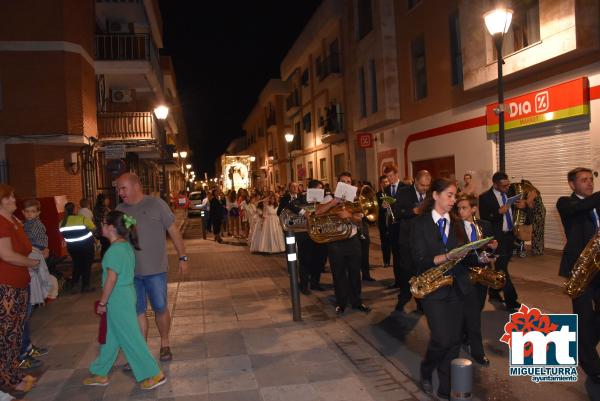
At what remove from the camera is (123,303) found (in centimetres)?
479

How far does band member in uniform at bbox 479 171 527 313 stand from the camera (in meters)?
6.83

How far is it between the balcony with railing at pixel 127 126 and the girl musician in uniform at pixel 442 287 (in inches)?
679

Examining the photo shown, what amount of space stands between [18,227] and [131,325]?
1438 mm

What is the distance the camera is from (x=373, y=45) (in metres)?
21.0

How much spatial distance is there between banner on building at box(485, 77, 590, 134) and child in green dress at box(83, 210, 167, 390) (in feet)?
28.7

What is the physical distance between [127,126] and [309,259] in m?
→ 14.0

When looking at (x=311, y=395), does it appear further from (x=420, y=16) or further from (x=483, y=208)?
(x=420, y=16)

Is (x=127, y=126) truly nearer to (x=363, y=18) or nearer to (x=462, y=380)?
(x=363, y=18)

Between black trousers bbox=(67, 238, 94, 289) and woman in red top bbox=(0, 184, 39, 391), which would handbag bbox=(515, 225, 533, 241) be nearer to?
black trousers bbox=(67, 238, 94, 289)

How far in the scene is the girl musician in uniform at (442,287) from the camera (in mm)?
4180

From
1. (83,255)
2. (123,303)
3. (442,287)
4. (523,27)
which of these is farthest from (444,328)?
(523,27)

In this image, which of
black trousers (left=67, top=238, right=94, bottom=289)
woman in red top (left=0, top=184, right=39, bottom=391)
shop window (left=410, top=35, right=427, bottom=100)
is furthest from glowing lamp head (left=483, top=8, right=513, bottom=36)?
woman in red top (left=0, top=184, right=39, bottom=391)

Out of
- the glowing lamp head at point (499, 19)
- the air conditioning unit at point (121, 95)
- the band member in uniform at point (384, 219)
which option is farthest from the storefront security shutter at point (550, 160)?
the air conditioning unit at point (121, 95)

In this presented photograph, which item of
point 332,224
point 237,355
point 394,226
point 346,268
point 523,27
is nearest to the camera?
point 237,355
